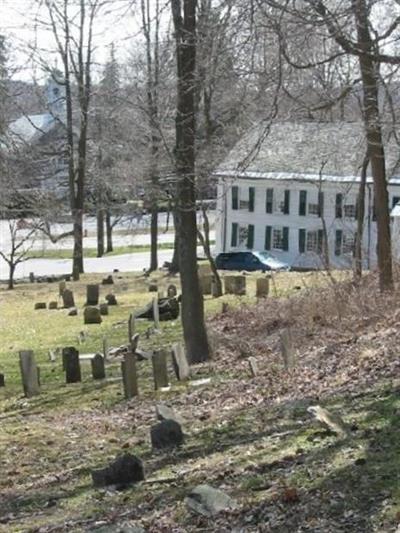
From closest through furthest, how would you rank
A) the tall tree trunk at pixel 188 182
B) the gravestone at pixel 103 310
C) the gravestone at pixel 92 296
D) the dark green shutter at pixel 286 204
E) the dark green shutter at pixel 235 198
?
the tall tree trunk at pixel 188 182 < the gravestone at pixel 103 310 < the gravestone at pixel 92 296 < the dark green shutter at pixel 286 204 < the dark green shutter at pixel 235 198

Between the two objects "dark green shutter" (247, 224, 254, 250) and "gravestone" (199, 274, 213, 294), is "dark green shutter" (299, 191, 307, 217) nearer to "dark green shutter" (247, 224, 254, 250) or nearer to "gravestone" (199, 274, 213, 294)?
"dark green shutter" (247, 224, 254, 250)

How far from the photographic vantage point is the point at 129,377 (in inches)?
417

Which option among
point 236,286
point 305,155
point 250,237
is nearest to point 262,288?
point 236,286

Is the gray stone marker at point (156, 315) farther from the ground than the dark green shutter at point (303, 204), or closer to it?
closer to it

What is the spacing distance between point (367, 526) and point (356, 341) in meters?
6.53

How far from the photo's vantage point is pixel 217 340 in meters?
14.6

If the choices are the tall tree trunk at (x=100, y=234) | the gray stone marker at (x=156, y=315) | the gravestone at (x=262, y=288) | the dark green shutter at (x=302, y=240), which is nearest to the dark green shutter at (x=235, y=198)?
the dark green shutter at (x=302, y=240)

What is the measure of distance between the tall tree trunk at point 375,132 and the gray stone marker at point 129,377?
440 centimetres

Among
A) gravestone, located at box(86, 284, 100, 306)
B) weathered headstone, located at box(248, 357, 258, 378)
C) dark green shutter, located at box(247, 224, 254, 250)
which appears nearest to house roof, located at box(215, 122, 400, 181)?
dark green shutter, located at box(247, 224, 254, 250)

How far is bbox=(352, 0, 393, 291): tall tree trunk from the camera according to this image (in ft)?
32.1

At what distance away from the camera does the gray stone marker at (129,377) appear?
10.5 metres

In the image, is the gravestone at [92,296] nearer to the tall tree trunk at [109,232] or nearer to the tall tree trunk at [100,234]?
the tall tree trunk at [100,234]

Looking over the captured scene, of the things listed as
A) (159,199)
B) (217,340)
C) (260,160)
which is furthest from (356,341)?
(260,160)

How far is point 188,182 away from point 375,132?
12.6 ft
